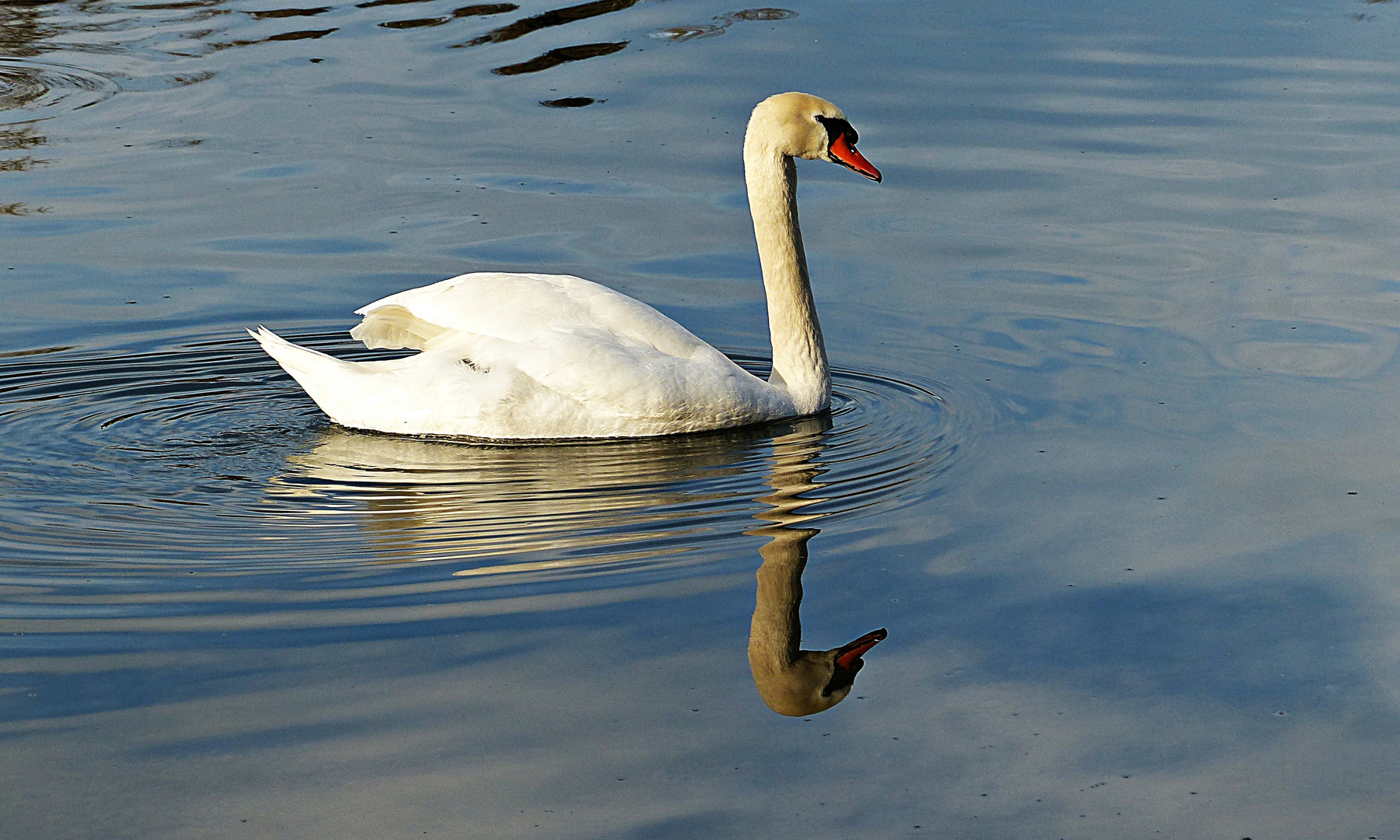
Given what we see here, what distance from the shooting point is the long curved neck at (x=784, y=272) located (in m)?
8.64

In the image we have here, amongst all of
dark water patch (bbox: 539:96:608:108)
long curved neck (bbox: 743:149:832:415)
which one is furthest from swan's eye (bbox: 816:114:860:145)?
dark water patch (bbox: 539:96:608:108)

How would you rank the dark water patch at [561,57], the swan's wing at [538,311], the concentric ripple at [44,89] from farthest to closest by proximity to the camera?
the dark water patch at [561,57]
the concentric ripple at [44,89]
the swan's wing at [538,311]

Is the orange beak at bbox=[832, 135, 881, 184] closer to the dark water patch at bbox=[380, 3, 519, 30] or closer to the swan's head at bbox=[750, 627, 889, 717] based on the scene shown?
the swan's head at bbox=[750, 627, 889, 717]

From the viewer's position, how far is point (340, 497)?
7.31 metres

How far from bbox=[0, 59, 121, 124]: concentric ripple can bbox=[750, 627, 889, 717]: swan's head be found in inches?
415

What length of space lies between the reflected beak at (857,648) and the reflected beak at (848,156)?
3.40 meters

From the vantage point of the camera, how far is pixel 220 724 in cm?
518

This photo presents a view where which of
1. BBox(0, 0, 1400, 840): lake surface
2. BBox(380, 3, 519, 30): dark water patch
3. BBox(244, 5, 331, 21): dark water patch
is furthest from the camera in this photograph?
BBox(244, 5, 331, 21): dark water patch

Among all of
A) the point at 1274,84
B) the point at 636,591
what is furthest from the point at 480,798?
the point at 1274,84

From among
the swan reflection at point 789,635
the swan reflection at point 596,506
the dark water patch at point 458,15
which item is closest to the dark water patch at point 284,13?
the dark water patch at point 458,15

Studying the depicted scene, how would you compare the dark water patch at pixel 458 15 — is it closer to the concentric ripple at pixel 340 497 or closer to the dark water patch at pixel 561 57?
the dark water patch at pixel 561 57

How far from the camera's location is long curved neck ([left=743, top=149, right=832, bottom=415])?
864cm

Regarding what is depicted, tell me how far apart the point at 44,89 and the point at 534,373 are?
885 cm

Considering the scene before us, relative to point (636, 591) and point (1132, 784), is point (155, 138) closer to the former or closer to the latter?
point (636, 591)
